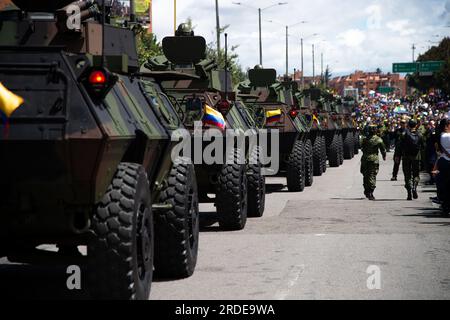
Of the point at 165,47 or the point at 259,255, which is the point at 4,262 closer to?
the point at 259,255

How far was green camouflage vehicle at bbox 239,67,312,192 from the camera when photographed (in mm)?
23500

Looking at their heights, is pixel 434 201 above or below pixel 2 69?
below

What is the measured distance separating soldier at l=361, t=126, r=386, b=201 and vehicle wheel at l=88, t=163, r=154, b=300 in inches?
566

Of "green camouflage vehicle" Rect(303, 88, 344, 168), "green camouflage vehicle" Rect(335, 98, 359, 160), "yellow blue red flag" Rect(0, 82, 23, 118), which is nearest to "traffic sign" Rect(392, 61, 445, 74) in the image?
"green camouflage vehicle" Rect(335, 98, 359, 160)

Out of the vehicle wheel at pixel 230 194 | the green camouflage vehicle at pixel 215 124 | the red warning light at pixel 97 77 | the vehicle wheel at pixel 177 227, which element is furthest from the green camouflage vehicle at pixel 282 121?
the red warning light at pixel 97 77

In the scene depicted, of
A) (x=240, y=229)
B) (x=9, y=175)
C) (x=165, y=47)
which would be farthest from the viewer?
(x=165, y=47)

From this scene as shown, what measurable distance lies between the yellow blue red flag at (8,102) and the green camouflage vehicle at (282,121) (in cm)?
1489

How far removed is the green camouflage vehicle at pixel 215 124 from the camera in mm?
Answer: 14906

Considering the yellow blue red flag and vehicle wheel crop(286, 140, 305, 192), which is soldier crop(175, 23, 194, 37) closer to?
vehicle wheel crop(286, 140, 305, 192)

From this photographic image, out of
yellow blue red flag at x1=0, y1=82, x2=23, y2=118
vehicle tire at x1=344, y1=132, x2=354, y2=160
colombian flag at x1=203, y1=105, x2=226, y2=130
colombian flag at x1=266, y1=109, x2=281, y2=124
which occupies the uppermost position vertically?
yellow blue red flag at x1=0, y1=82, x2=23, y2=118
